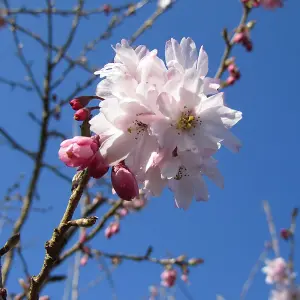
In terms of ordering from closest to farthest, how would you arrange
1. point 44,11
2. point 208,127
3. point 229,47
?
point 208,127, point 229,47, point 44,11

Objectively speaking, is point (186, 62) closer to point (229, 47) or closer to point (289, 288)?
point (229, 47)

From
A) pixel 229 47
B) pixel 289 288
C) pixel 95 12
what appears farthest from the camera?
pixel 289 288

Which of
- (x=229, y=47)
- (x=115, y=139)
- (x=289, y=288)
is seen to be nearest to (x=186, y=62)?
(x=115, y=139)

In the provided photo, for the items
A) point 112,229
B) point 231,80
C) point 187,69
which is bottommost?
point 187,69

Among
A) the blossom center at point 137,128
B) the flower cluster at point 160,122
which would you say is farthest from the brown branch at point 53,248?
the blossom center at point 137,128

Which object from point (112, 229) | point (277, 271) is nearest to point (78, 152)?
point (112, 229)

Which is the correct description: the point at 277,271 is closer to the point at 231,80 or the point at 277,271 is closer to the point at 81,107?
the point at 231,80
